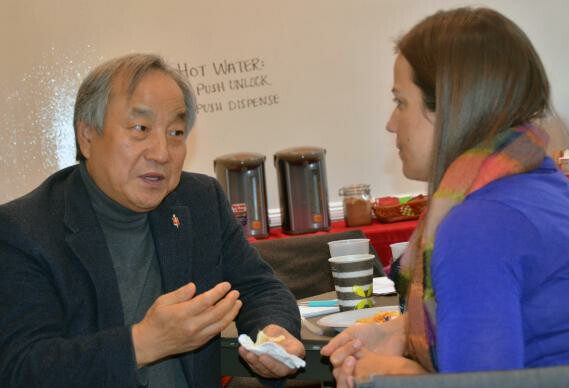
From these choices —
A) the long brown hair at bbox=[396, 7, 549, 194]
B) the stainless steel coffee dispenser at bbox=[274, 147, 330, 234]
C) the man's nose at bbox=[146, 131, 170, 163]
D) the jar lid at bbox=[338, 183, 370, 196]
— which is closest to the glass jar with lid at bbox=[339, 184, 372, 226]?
the jar lid at bbox=[338, 183, 370, 196]

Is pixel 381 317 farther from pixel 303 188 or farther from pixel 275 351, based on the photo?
pixel 303 188

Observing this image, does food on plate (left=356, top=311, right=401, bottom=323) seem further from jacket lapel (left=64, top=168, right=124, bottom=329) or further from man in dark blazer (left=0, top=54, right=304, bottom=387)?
jacket lapel (left=64, top=168, right=124, bottom=329)

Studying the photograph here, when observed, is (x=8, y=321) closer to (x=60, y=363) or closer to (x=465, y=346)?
(x=60, y=363)

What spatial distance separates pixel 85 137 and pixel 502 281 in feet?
4.38

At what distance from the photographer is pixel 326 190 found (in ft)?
14.4

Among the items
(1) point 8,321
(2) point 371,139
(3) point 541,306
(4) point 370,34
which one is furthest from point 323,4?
(3) point 541,306

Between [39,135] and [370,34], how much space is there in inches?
74.3

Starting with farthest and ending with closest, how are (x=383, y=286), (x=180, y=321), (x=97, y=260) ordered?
(x=383, y=286), (x=97, y=260), (x=180, y=321)

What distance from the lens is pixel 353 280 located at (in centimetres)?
228

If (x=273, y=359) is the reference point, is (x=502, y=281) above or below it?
above

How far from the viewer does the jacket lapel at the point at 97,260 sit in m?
2.06

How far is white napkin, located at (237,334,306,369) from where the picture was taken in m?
1.85

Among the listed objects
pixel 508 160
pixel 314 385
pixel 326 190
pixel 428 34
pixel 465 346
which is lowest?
pixel 314 385

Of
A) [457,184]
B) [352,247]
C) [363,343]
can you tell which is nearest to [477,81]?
[457,184]
